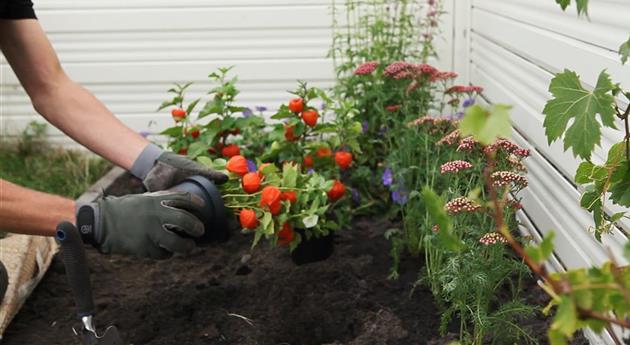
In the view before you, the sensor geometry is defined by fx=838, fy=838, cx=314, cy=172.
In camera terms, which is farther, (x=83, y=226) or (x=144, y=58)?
(x=144, y=58)

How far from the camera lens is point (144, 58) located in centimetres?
528

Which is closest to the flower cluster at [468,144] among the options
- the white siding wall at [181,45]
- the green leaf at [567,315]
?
the green leaf at [567,315]

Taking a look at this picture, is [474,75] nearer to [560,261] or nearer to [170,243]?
[560,261]

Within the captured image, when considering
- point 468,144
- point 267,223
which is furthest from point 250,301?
point 468,144

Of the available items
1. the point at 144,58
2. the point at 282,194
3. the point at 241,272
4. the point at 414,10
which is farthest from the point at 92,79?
the point at 282,194

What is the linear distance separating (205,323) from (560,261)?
1.28 metres

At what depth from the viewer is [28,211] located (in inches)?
94.3

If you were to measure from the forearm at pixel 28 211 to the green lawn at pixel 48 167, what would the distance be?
7.40 ft

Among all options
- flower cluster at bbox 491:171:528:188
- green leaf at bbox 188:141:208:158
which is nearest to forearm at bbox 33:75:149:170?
green leaf at bbox 188:141:208:158

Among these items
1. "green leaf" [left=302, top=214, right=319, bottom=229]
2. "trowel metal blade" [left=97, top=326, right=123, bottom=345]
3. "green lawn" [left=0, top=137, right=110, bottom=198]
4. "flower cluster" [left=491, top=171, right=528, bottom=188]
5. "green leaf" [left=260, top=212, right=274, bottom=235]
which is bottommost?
"green lawn" [left=0, top=137, right=110, bottom=198]

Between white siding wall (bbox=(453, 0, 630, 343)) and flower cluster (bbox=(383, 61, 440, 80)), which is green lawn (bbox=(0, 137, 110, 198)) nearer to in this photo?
flower cluster (bbox=(383, 61, 440, 80))

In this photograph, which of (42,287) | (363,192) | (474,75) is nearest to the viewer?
(42,287)

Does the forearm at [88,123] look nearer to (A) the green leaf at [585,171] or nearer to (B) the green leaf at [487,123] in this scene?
(A) the green leaf at [585,171]

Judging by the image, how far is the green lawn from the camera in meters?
4.82
